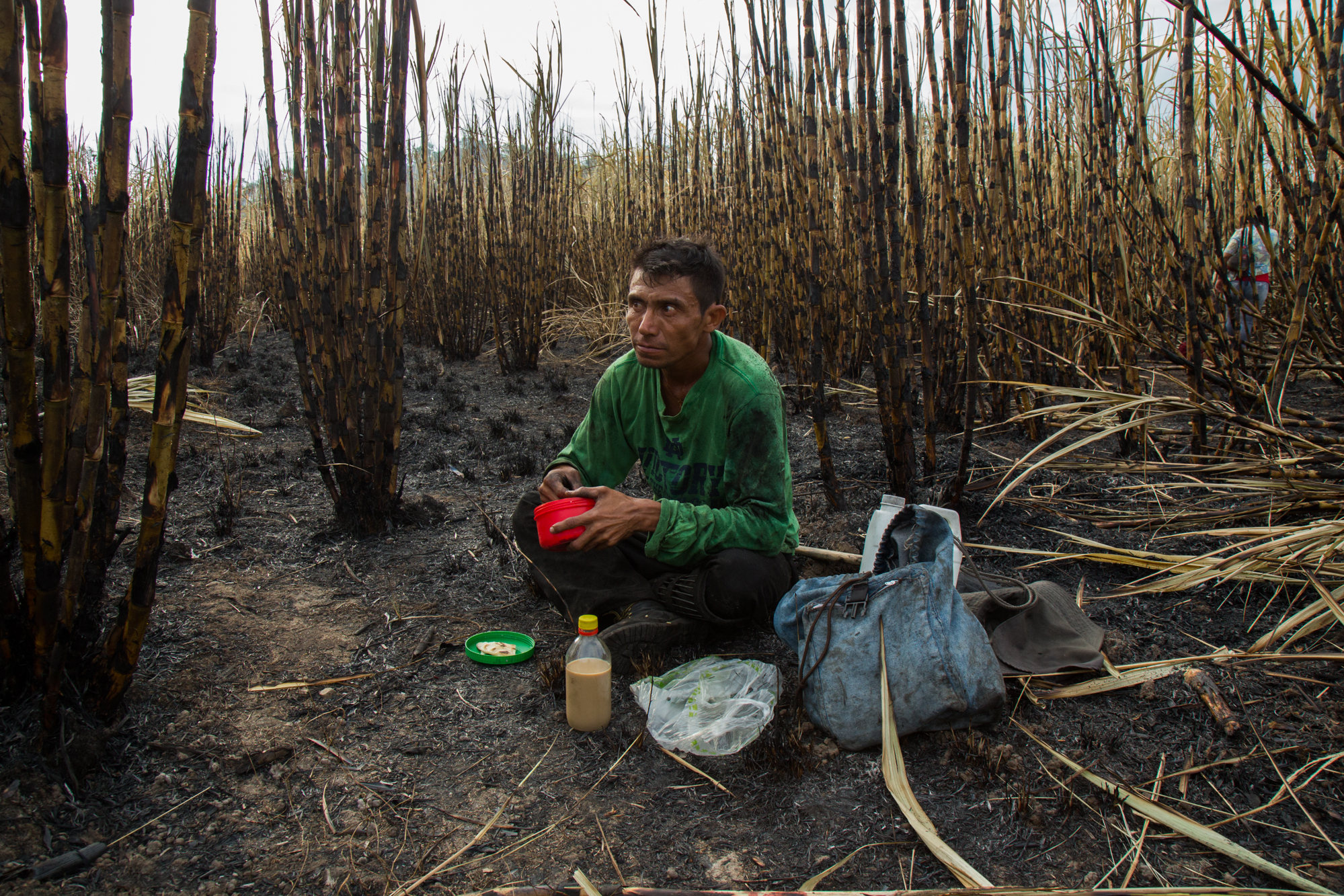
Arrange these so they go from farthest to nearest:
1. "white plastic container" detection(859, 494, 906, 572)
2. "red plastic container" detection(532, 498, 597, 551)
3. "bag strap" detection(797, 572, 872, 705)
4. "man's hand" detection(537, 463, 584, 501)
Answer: "man's hand" detection(537, 463, 584, 501), "white plastic container" detection(859, 494, 906, 572), "red plastic container" detection(532, 498, 597, 551), "bag strap" detection(797, 572, 872, 705)

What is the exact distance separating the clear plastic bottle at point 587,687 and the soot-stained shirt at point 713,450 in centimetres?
33

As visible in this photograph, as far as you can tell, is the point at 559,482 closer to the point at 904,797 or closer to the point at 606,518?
the point at 606,518

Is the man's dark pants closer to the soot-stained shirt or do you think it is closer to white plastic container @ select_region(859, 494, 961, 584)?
the soot-stained shirt

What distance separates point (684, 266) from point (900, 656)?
107 cm

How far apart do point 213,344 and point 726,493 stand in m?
5.45

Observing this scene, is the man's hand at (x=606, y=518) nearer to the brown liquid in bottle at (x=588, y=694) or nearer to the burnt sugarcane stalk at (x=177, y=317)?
the brown liquid in bottle at (x=588, y=694)

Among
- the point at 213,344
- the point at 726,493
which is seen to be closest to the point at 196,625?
the point at 726,493

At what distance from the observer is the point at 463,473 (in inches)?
142

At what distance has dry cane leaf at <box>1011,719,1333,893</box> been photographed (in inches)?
47.2

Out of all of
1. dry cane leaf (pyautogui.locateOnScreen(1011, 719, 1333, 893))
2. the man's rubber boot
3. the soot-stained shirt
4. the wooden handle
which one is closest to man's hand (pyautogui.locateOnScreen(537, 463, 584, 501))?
the soot-stained shirt

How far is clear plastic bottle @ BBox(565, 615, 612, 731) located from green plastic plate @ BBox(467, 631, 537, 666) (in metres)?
0.33

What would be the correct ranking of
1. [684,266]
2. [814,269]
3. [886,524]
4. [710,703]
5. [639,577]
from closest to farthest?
[710,703]
[886,524]
[684,266]
[639,577]
[814,269]

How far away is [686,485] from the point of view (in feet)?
7.20

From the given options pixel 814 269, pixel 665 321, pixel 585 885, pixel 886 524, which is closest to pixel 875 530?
pixel 886 524
